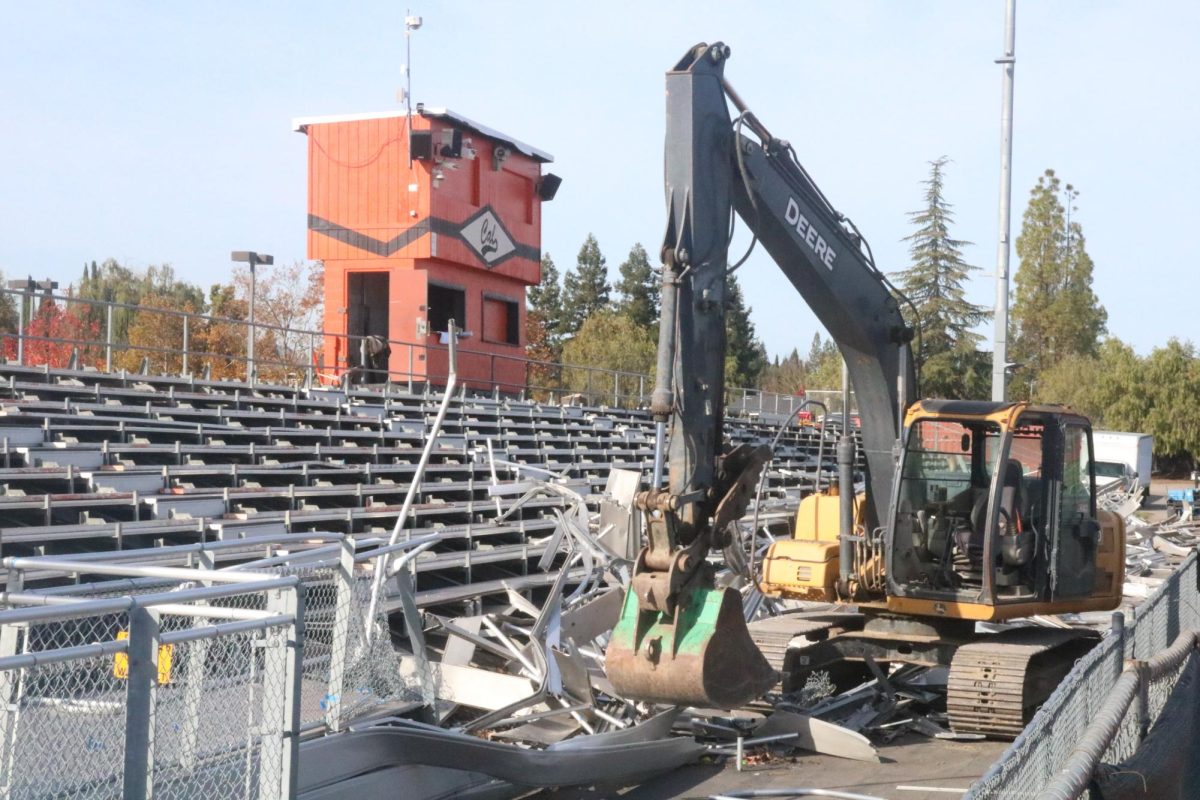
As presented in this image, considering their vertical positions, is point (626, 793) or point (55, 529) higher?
point (55, 529)

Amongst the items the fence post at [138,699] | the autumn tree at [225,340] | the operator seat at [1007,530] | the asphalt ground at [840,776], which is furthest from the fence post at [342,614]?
the autumn tree at [225,340]

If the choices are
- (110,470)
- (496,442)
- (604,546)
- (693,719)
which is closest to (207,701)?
(693,719)

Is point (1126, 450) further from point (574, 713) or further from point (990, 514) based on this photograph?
point (574, 713)

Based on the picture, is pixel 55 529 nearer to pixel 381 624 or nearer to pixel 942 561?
pixel 381 624

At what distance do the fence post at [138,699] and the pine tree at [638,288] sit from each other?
3392 inches

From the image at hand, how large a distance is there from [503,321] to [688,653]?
23.7 m

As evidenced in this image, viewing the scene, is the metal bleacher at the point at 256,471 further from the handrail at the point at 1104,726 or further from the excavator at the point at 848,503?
the handrail at the point at 1104,726

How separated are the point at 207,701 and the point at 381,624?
9.25ft

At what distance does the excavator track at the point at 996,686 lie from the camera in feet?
31.3

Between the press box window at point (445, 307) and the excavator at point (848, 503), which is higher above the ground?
the press box window at point (445, 307)

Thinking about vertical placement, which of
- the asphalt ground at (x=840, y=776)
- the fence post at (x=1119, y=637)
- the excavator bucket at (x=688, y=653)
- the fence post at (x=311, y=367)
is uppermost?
the fence post at (x=311, y=367)

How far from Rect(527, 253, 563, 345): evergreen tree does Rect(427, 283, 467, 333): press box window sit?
2412 inches

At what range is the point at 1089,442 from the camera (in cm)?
1122

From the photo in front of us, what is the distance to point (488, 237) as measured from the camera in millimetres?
29891
